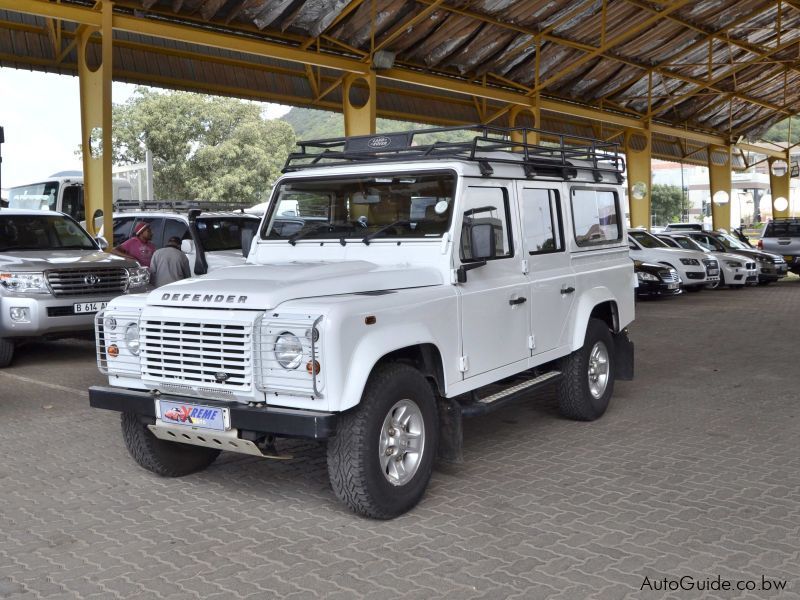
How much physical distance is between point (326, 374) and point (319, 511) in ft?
3.61

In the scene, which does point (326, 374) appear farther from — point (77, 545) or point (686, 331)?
point (686, 331)

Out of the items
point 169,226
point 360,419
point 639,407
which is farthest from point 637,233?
point 360,419

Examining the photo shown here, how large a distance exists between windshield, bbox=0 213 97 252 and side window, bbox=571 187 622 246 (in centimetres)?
720

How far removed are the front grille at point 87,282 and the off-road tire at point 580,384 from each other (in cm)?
613

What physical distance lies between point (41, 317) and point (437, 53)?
13.7 meters

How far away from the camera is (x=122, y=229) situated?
14.7 metres

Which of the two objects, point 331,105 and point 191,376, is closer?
point 191,376

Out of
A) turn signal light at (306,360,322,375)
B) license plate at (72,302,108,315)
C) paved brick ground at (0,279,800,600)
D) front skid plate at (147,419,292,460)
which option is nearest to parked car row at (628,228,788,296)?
paved brick ground at (0,279,800,600)

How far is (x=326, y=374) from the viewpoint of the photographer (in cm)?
425

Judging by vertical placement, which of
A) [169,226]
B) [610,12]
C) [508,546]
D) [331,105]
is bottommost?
[508,546]

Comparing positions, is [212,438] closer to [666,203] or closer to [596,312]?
[596,312]

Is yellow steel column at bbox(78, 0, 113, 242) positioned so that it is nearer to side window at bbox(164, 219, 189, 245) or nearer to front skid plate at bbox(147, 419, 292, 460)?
side window at bbox(164, 219, 189, 245)

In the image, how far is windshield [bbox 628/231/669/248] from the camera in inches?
802

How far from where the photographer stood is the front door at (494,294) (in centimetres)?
538
